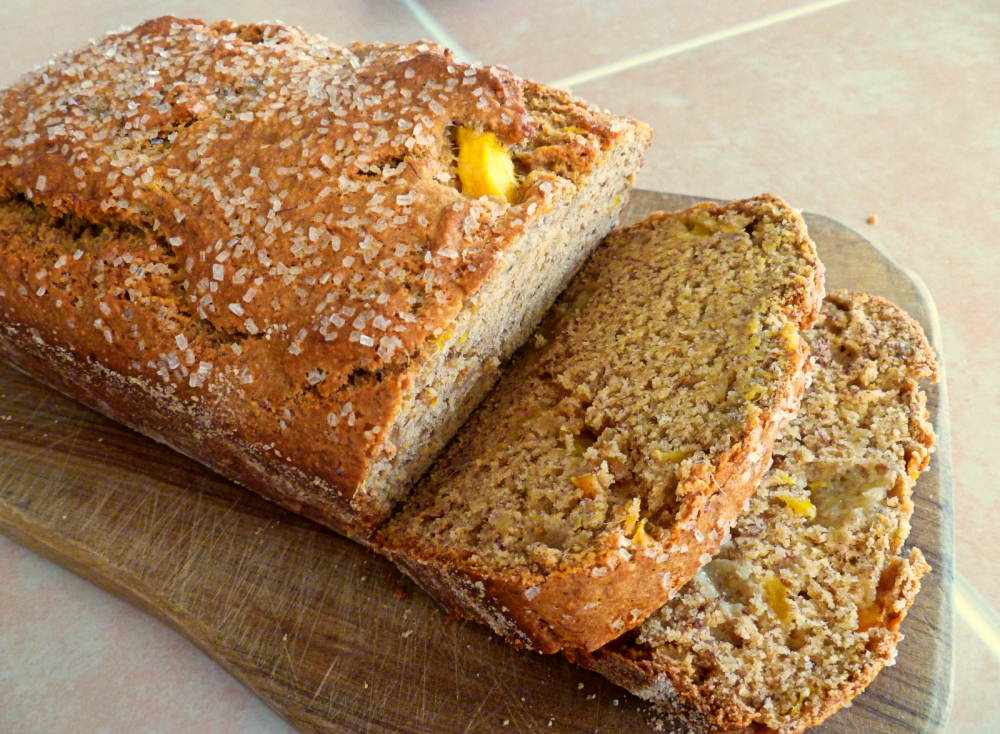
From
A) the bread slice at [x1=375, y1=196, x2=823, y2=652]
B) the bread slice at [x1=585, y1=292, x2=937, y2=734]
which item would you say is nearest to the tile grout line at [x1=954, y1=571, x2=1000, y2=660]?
the bread slice at [x1=585, y1=292, x2=937, y2=734]

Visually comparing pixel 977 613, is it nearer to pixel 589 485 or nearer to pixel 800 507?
pixel 800 507

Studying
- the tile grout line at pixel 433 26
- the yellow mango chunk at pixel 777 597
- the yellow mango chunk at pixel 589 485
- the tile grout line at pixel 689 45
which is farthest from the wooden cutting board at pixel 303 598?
the tile grout line at pixel 433 26

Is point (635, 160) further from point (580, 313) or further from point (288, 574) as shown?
point (288, 574)

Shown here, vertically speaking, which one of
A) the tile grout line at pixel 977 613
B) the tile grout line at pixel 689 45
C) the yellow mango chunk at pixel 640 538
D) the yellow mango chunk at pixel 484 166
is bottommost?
the tile grout line at pixel 977 613

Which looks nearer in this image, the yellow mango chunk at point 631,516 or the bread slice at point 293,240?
the yellow mango chunk at point 631,516

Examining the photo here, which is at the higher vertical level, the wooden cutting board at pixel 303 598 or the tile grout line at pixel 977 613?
the wooden cutting board at pixel 303 598

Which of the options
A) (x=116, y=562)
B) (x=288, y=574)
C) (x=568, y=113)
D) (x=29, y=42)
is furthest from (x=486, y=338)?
(x=29, y=42)

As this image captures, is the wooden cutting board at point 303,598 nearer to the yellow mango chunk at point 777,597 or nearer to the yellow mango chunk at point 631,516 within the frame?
the yellow mango chunk at point 777,597

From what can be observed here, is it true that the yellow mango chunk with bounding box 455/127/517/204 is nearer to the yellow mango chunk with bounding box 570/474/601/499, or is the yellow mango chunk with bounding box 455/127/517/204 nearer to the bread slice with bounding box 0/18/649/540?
the bread slice with bounding box 0/18/649/540
